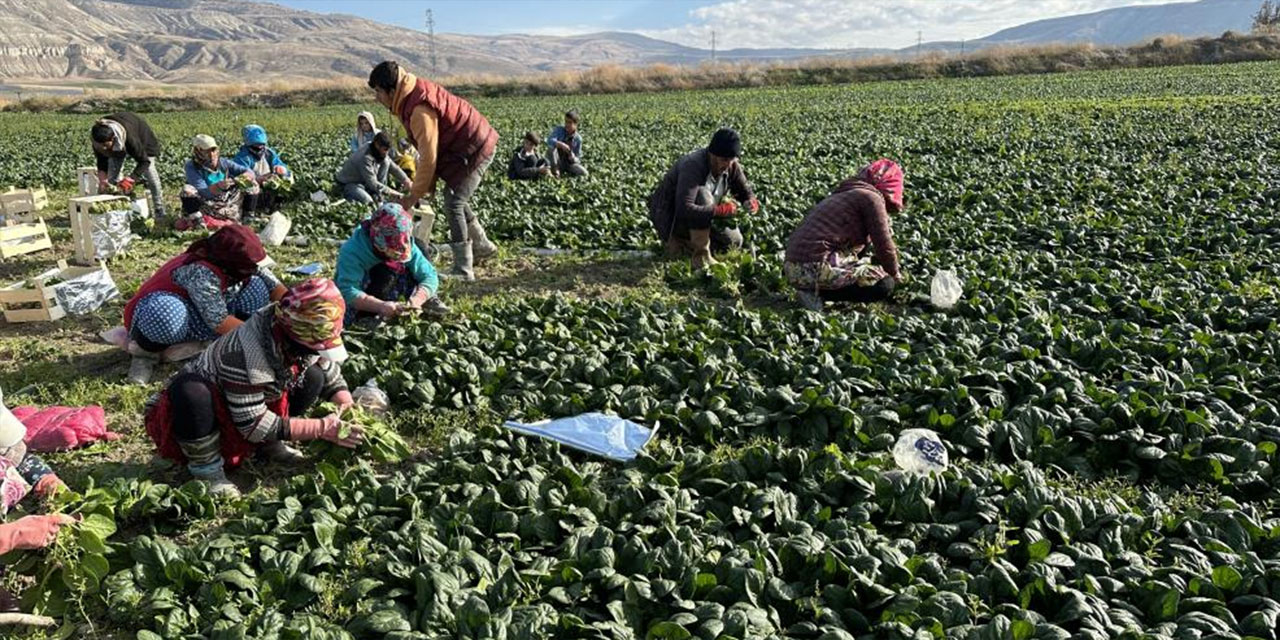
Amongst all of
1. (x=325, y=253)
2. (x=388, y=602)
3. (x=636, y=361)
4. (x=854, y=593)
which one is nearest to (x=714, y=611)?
(x=854, y=593)

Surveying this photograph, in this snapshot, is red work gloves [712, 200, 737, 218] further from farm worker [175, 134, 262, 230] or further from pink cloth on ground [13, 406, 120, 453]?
farm worker [175, 134, 262, 230]

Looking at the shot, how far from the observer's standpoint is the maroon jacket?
7383mm

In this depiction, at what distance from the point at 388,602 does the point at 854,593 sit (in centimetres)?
201

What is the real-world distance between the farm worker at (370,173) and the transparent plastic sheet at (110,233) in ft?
10.6

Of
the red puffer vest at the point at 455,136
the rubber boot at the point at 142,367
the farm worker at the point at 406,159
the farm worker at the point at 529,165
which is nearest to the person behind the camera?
the rubber boot at the point at 142,367

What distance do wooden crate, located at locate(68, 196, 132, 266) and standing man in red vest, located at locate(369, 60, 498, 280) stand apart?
3938mm

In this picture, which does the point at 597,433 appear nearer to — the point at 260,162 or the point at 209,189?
the point at 209,189

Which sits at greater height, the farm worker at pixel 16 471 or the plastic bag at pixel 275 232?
the plastic bag at pixel 275 232

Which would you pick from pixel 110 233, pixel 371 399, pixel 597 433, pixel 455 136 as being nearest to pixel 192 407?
pixel 371 399

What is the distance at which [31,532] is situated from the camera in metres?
3.62

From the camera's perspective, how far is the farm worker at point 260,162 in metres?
12.4

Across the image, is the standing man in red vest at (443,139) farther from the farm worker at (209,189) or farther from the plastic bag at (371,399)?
the farm worker at (209,189)

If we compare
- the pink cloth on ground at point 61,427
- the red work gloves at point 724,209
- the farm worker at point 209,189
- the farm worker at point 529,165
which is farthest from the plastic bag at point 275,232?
the red work gloves at point 724,209

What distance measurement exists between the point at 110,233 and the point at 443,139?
4.53 metres
